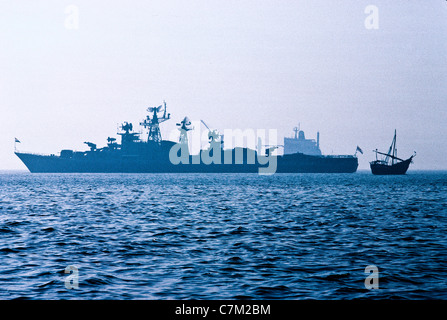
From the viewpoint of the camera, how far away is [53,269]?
Result: 1371 cm

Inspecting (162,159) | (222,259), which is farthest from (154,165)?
(222,259)

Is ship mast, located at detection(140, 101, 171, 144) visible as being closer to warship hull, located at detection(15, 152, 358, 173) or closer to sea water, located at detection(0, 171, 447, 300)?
warship hull, located at detection(15, 152, 358, 173)

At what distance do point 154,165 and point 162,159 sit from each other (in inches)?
146

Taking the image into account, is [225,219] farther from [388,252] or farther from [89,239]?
[388,252]

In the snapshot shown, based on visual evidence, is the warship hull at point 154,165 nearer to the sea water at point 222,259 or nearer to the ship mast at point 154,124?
the ship mast at point 154,124

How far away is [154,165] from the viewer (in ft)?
587

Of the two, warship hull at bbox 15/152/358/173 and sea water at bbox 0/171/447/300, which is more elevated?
warship hull at bbox 15/152/358/173

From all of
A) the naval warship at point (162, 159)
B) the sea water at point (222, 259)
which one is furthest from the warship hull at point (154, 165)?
the sea water at point (222, 259)

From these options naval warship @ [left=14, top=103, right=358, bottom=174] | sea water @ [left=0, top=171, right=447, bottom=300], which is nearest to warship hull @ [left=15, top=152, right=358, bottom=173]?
naval warship @ [left=14, top=103, right=358, bottom=174]

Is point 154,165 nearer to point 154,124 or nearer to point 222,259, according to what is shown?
point 154,124

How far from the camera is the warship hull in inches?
6855

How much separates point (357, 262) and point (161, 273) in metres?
6.16

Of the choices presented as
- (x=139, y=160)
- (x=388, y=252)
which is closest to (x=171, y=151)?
(x=139, y=160)
